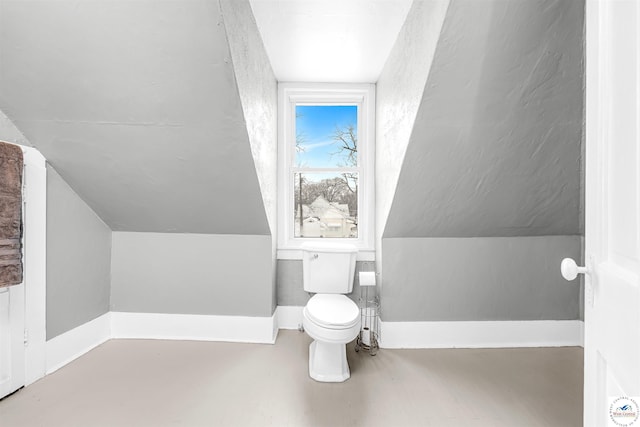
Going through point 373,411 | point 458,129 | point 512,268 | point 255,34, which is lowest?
point 373,411

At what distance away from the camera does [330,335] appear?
206 centimetres

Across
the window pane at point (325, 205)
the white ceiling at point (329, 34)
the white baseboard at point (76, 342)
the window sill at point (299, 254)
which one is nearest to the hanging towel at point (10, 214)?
the white baseboard at point (76, 342)

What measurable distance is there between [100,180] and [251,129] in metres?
1.09

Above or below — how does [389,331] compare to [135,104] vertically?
below

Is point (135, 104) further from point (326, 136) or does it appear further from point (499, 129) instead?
point (499, 129)

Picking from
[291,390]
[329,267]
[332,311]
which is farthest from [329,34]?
[291,390]

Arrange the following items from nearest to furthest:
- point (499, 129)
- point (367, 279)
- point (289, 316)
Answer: point (499, 129), point (367, 279), point (289, 316)

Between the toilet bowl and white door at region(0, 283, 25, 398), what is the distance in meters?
1.59

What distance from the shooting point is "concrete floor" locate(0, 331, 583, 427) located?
178 cm

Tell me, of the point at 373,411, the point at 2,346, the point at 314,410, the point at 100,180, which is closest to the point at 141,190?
the point at 100,180

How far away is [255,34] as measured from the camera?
81.9 inches

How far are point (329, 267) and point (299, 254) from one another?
40cm

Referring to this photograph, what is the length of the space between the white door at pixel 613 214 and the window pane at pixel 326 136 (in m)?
2.34

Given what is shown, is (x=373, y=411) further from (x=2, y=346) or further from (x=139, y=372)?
(x=2, y=346)
